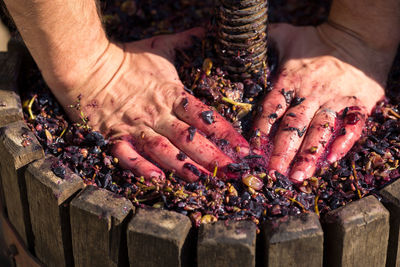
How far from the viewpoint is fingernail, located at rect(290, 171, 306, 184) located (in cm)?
190

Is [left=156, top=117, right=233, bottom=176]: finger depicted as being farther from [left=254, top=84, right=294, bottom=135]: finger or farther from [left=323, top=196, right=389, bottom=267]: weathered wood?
[left=323, top=196, right=389, bottom=267]: weathered wood

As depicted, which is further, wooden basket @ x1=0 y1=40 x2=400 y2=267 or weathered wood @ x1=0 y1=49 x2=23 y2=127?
weathered wood @ x1=0 y1=49 x2=23 y2=127

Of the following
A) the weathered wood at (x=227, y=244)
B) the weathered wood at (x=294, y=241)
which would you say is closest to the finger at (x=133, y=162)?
the weathered wood at (x=227, y=244)

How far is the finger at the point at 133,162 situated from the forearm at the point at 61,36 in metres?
0.38

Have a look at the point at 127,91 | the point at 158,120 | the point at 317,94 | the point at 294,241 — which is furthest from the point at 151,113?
the point at 294,241

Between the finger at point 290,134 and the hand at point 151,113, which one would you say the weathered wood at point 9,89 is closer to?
the hand at point 151,113

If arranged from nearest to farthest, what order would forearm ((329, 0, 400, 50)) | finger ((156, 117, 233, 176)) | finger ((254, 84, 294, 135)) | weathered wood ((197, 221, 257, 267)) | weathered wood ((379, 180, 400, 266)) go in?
weathered wood ((197, 221, 257, 267)), weathered wood ((379, 180, 400, 266)), finger ((156, 117, 233, 176)), finger ((254, 84, 294, 135)), forearm ((329, 0, 400, 50))

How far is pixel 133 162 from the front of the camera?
1947 millimetres

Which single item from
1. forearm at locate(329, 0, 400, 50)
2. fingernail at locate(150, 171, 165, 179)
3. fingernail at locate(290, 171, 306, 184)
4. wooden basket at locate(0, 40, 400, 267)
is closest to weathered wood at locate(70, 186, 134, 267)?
wooden basket at locate(0, 40, 400, 267)

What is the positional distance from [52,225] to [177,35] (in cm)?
107

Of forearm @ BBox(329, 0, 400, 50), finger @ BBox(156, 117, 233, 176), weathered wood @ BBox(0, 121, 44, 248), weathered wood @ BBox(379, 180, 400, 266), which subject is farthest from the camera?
forearm @ BBox(329, 0, 400, 50)

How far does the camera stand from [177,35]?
245 cm

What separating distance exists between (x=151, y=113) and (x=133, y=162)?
28cm

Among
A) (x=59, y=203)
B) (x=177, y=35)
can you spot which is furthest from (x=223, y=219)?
(x=177, y=35)
